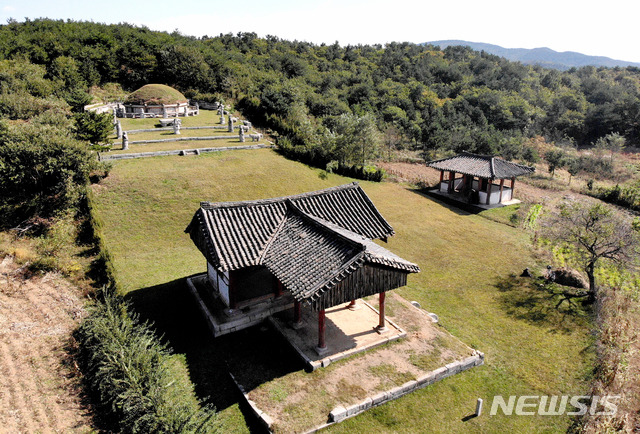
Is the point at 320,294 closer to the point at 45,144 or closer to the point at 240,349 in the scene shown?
the point at 240,349

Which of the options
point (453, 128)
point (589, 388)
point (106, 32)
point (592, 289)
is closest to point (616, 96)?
point (453, 128)

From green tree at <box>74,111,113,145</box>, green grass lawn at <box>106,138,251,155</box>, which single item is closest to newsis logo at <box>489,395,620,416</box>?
green grass lawn at <box>106,138,251,155</box>

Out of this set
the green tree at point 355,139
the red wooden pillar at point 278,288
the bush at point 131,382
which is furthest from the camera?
the green tree at point 355,139

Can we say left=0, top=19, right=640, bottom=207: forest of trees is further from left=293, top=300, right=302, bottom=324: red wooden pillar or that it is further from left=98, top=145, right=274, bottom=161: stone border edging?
left=293, top=300, right=302, bottom=324: red wooden pillar

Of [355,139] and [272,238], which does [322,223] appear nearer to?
[272,238]

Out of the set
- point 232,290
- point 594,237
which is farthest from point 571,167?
point 232,290

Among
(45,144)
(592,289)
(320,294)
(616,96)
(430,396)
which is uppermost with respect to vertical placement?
(616,96)

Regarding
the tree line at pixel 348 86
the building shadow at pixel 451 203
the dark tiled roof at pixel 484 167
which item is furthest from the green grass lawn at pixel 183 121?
the dark tiled roof at pixel 484 167

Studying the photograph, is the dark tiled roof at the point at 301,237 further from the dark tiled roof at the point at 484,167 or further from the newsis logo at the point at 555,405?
the dark tiled roof at the point at 484,167
